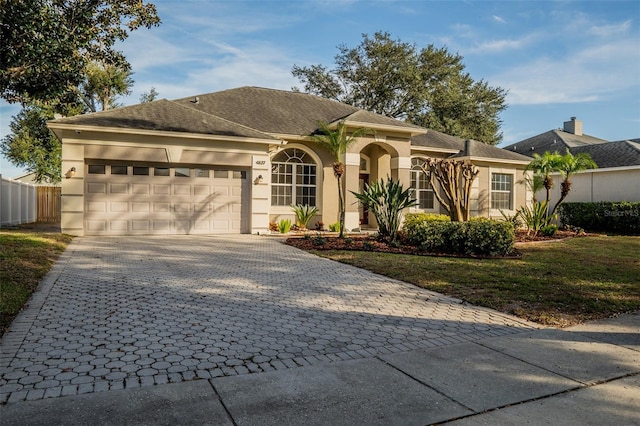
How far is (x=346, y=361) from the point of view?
3.88 metres

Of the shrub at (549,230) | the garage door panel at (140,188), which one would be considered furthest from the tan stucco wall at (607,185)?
the garage door panel at (140,188)

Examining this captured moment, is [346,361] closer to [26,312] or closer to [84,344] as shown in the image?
[84,344]

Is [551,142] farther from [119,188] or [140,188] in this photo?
[119,188]

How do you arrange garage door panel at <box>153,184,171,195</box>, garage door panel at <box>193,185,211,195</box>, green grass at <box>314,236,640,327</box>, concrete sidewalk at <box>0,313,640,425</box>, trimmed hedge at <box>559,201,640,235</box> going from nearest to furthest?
concrete sidewalk at <box>0,313,640,425</box>, green grass at <box>314,236,640,327</box>, garage door panel at <box>153,184,171,195</box>, garage door panel at <box>193,185,211,195</box>, trimmed hedge at <box>559,201,640,235</box>

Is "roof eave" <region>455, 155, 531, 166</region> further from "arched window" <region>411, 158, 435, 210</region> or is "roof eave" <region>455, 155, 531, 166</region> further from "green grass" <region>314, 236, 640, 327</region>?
"green grass" <region>314, 236, 640, 327</region>

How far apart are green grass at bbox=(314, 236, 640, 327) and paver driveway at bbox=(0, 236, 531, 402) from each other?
1.68 feet

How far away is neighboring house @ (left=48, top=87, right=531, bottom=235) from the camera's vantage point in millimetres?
13742

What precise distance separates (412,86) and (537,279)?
88.0ft

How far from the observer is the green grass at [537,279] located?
235 inches

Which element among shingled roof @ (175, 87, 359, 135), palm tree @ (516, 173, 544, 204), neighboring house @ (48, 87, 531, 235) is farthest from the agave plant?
palm tree @ (516, 173, 544, 204)

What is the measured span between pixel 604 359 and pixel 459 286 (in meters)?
3.29

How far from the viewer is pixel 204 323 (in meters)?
4.97

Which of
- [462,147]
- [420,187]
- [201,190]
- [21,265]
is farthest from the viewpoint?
[462,147]

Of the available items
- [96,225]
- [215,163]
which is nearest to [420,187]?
[215,163]
